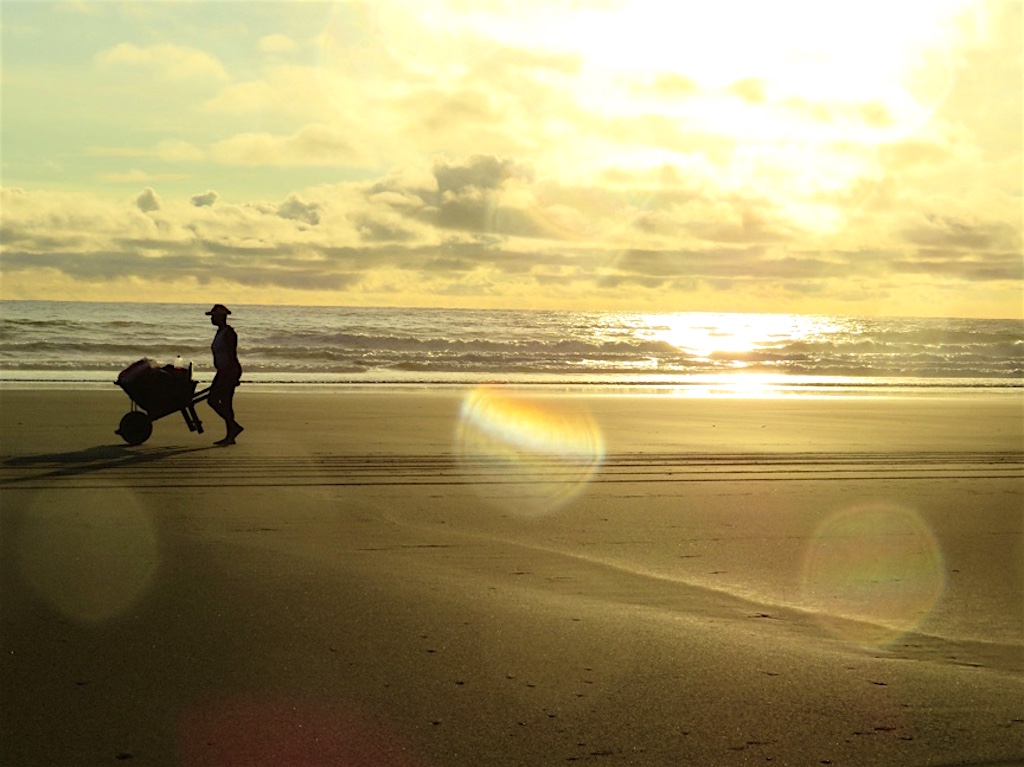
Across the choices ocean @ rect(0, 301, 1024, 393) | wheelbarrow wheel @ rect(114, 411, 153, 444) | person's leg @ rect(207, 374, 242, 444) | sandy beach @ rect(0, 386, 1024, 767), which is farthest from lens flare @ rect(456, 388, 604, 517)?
ocean @ rect(0, 301, 1024, 393)

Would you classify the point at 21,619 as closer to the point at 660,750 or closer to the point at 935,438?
the point at 660,750

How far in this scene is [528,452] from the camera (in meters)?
13.3

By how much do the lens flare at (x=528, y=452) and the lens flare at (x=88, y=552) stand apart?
9.61 feet

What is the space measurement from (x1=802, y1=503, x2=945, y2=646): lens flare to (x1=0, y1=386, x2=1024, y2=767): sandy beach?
0.09ft

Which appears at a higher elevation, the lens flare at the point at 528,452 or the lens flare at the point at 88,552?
the lens flare at the point at 88,552

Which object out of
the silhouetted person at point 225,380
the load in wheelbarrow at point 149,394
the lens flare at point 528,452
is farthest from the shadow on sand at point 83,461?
the lens flare at point 528,452

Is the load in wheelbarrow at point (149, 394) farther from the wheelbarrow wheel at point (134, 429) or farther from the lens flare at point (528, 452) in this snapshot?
the lens flare at point (528, 452)

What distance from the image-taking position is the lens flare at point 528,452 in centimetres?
985

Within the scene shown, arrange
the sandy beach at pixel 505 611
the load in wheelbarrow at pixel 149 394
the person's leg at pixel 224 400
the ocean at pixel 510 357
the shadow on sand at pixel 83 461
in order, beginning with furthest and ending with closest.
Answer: the ocean at pixel 510 357 < the person's leg at pixel 224 400 < the load in wheelbarrow at pixel 149 394 < the shadow on sand at pixel 83 461 < the sandy beach at pixel 505 611

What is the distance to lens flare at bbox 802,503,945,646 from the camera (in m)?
5.78

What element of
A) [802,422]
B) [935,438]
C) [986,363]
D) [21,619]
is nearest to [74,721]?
[21,619]

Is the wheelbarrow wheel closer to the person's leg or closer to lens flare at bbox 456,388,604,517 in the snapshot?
the person's leg

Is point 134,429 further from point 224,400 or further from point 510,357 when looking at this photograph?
point 510,357

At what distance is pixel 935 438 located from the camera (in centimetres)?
1581
